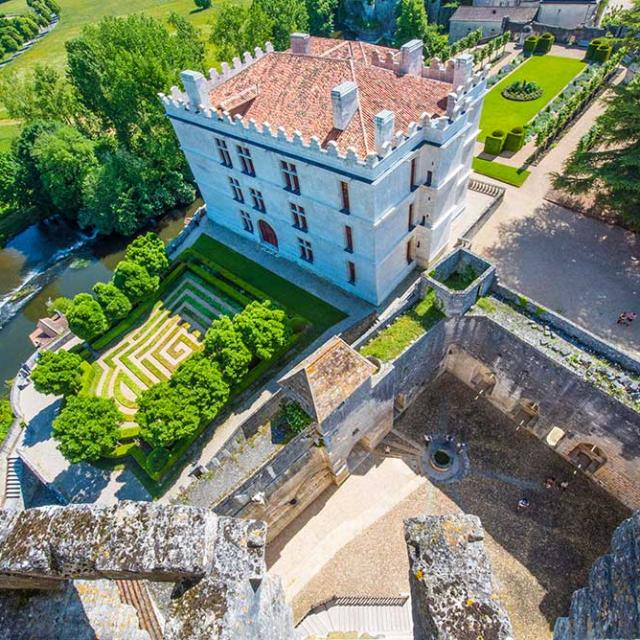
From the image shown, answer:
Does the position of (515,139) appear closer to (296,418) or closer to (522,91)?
(522,91)

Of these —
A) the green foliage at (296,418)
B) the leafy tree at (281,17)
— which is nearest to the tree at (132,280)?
the green foliage at (296,418)

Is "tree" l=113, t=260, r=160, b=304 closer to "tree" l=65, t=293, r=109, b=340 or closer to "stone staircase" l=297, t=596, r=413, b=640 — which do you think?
"tree" l=65, t=293, r=109, b=340

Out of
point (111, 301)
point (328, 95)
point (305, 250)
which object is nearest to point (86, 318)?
point (111, 301)

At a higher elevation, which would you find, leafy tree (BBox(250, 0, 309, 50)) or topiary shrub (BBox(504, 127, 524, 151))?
leafy tree (BBox(250, 0, 309, 50))

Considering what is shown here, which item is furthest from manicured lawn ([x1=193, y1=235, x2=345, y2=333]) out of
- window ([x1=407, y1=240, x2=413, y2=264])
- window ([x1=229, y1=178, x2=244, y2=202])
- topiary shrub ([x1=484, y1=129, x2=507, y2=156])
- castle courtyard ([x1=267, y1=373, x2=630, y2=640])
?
topiary shrub ([x1=484, y1=129, x2=507, y2=156])

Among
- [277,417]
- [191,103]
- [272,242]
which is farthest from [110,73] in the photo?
[277,417]
